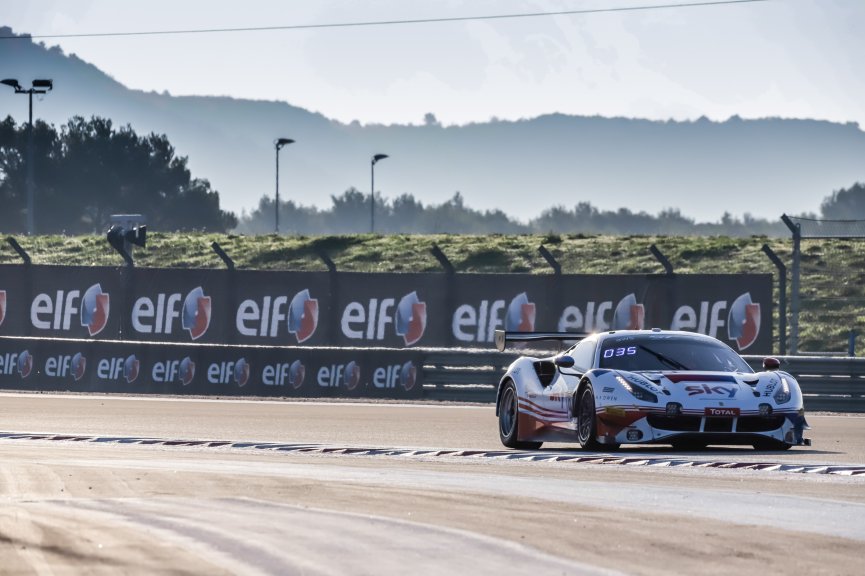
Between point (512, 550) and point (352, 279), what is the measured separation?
73.1ft

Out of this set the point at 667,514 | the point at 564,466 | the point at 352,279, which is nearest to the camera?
the point at 667,514

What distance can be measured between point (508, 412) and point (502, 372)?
8.83 m

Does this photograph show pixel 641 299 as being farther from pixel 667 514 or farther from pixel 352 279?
pixel 667 514

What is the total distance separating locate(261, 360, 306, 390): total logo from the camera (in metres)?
25.5

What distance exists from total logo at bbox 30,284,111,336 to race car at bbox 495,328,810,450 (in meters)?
17.1

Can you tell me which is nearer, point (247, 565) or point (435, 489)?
point (247, 565)

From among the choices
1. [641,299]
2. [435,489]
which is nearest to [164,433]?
[435,489]

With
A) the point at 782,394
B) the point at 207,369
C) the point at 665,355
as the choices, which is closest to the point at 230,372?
the point at 207,369

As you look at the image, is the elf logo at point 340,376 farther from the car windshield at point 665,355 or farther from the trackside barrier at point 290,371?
Answer: the car windshield at point 665,355

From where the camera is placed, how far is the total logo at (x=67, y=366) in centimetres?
2714

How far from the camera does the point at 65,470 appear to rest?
11.9 m

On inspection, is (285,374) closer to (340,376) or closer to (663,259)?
(340,376)

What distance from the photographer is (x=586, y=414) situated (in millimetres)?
14406

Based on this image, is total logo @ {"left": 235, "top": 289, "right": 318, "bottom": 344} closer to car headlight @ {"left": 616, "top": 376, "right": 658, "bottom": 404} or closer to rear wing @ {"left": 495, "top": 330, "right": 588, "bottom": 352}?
rear wing @ {"left": 495, "top": 330, "right": 588, "bottom": 352}
